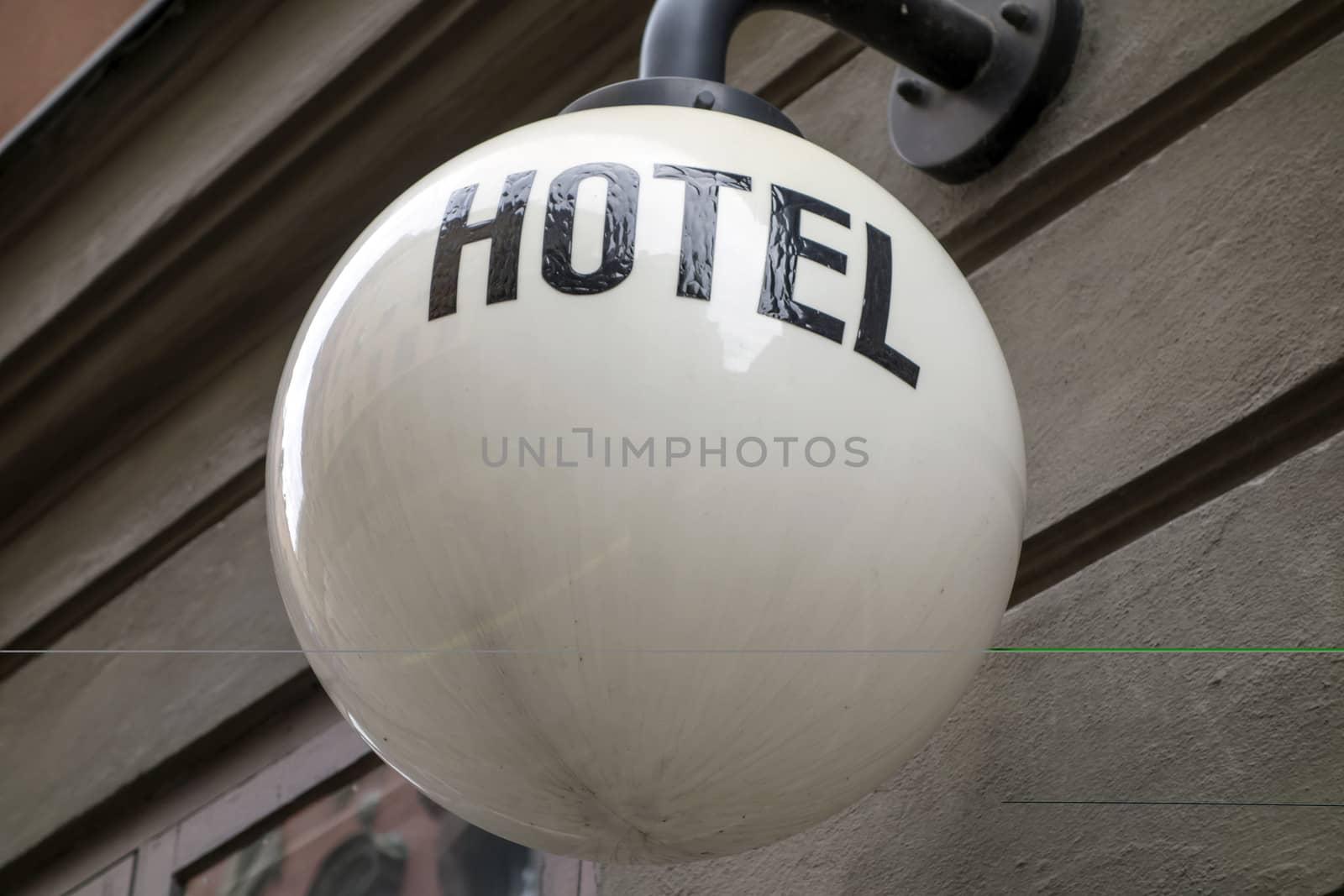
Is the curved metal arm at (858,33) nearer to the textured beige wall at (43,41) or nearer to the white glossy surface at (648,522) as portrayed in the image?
the white glossy surface at (648,522)

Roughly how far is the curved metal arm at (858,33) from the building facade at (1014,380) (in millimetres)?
123

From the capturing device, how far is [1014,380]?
59.9 inches

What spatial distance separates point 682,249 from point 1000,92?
767 mm

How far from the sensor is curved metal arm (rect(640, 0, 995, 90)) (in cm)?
120

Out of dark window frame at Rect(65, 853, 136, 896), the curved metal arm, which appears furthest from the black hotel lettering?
dark window frame at Rect(65, 853, 136, 896)

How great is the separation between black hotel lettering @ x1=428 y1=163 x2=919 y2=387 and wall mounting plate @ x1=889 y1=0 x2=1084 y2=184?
2.15ft

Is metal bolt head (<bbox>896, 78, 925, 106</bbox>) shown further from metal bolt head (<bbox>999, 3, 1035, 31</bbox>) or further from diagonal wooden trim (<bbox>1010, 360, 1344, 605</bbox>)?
diagonal wooden trim (<bbox>1010, 360, 1344, 605</bbox>)

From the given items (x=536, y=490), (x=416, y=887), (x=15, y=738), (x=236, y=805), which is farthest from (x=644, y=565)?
(x=15, y=738)

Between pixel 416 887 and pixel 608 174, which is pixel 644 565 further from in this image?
pixel 416 887

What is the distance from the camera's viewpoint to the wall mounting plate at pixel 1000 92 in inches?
61.7

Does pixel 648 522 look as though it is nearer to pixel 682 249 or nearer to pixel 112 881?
pixel 682 249

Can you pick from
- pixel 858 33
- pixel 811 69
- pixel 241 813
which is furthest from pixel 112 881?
pixel 858 33

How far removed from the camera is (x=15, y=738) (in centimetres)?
236

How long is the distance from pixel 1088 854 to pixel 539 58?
4.45 feet
